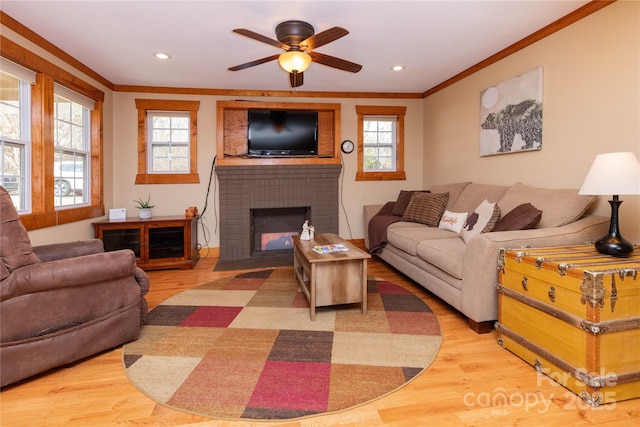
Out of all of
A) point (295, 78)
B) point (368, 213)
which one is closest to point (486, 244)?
point (295, 78)

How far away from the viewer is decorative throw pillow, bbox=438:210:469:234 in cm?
341

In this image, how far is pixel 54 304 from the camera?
1.81m

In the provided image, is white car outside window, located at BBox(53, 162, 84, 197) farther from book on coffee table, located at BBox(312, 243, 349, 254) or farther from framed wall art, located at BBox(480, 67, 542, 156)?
framed wall art, located at BBox(480, 67, 542, 156)

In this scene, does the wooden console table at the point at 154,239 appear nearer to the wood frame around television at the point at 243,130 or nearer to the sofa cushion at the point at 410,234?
the wood frame around television at the point at 243,130

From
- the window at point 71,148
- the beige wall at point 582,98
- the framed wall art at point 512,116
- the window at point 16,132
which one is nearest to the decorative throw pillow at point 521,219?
the beige wall at point 582,98

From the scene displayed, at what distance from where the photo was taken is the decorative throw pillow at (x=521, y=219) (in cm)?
249

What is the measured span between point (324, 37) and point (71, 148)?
10.2ft

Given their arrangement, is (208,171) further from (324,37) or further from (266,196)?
(324,37)

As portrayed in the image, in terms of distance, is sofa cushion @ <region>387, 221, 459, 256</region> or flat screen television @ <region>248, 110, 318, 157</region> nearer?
sofa cushion @ <region>387, 221, 459, 256</region>

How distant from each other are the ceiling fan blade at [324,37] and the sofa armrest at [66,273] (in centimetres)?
198

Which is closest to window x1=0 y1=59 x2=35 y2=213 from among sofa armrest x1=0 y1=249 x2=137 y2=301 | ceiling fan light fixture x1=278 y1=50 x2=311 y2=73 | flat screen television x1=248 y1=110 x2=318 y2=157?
sofa armrest x1=0 y1=249 x2=137 y2=301

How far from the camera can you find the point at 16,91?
2.84m

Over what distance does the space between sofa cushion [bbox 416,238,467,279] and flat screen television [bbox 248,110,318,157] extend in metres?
2.45

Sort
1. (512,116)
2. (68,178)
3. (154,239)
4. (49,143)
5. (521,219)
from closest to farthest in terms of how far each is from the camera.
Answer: (521,219) < (49,143) < (512,116) < (68,178) < (154,239)
